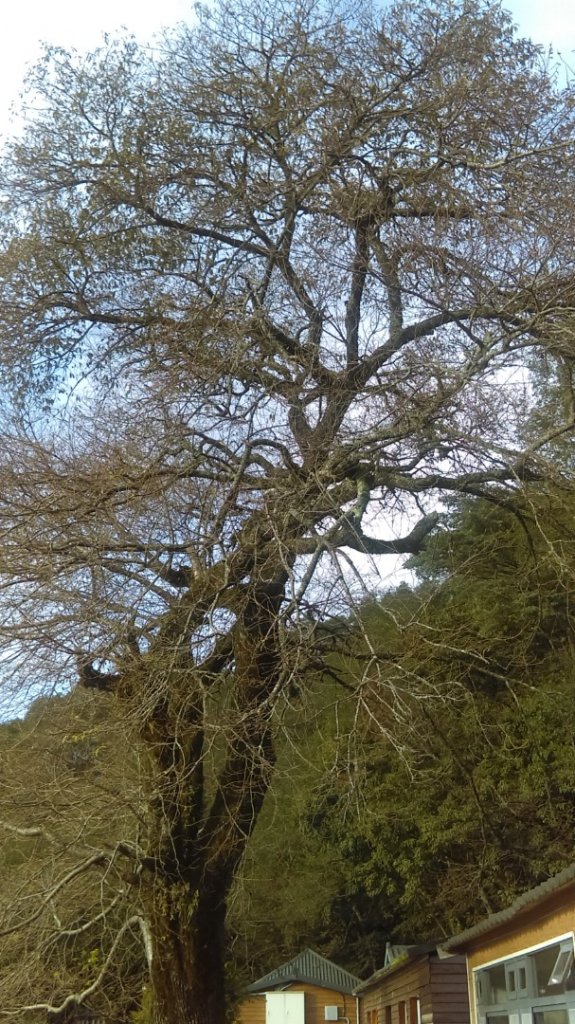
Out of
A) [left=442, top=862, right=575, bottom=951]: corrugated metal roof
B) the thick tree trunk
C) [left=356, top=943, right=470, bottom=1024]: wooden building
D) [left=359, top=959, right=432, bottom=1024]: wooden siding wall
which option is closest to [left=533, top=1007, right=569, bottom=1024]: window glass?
[left=442, top=862, right=575, bottom=951]: corrugated metal roof

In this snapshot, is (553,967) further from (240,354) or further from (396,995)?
(396,995)

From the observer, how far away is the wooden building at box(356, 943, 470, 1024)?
39.2ft

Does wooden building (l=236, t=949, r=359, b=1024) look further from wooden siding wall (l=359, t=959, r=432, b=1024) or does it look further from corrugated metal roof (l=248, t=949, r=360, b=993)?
wooden siding wall (l=359, t=959, r=432, b=1024)

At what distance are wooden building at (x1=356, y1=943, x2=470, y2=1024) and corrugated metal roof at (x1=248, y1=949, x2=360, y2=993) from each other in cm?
621

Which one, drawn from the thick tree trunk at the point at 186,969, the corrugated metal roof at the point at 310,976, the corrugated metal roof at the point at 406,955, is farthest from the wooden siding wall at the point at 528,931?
the corrugated metal roof at the point at 310,976

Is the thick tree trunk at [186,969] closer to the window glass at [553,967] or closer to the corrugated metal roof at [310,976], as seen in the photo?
the window glass at [553,967]

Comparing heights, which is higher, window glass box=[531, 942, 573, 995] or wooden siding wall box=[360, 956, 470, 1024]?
window glass box=[531, 942, 573, 995]

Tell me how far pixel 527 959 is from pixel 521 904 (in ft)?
3.97

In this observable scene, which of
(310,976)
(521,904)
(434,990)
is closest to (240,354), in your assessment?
(521,904)

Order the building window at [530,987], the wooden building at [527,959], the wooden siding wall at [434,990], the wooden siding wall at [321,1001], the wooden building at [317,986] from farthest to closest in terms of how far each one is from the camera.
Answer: the wooden siding wall at [321,1001]
the wooden building at [317,986]
the wooden siding wall at [434,990]
the building window at [530,987]
the wooden building at [527,959]

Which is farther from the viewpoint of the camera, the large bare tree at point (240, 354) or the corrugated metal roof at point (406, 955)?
the corrugated metal roof at point (406, 955)

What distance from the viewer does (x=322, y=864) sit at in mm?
23000

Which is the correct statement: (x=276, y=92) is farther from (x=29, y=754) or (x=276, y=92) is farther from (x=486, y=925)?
(x=486, y=925)

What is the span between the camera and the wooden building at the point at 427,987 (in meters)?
11.9
